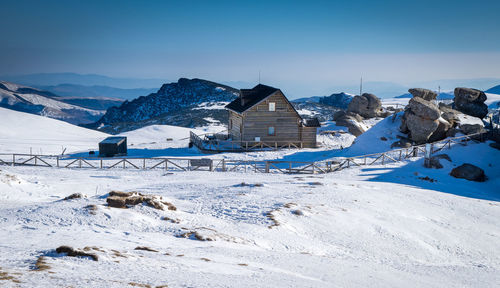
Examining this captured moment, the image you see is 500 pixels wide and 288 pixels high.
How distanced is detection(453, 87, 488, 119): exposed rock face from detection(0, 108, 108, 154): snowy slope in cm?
4200

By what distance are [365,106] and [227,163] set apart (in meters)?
34.5

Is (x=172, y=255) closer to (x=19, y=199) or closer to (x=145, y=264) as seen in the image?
(x=145, y=264)

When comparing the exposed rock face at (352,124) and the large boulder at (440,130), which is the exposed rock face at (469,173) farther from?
the exposed rock face at (352,124)

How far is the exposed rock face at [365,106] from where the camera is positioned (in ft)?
193

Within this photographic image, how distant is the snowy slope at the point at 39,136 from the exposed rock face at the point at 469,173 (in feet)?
115

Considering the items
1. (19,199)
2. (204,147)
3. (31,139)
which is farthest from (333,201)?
(31,139)

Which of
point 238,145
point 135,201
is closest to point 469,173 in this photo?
point 238,145

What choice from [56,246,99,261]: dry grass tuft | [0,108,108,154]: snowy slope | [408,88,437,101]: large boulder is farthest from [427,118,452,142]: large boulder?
[0,108,108,154]: snowy slope

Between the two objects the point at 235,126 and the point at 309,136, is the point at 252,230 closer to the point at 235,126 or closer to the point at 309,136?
the point at 309,136

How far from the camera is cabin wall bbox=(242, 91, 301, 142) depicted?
4069 centimetres

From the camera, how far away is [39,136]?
48.9 m

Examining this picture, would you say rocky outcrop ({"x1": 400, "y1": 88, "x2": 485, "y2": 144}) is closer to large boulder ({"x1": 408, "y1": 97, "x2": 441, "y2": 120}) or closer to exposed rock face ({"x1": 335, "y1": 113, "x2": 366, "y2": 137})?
large boulder ({"x1": 408, "y1": 97, "x2": 441, "y2": 120})

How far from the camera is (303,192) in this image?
19.5 m

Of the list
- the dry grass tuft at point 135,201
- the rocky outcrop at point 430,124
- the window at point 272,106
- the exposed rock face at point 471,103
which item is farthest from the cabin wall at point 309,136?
the dry grass tuft at point 135,201
